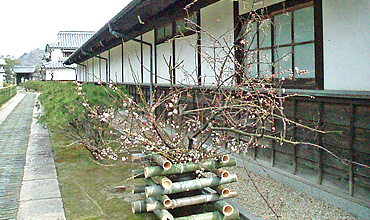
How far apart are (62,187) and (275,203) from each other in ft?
11.2

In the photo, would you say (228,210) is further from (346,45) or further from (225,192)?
(346,45)

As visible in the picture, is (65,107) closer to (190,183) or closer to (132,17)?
(132,17)

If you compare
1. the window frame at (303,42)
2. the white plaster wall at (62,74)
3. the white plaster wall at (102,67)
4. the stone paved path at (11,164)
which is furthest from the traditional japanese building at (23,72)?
the window frame at (303,42)

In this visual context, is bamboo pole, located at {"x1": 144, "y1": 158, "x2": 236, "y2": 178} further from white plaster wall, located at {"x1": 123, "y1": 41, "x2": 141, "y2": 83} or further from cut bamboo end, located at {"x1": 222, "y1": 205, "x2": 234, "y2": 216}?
white plaster wall, located at {"x1": 123, "y1": 41, "x2": 141, "y2": 83}

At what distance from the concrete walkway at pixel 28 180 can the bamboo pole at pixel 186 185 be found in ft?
4.82

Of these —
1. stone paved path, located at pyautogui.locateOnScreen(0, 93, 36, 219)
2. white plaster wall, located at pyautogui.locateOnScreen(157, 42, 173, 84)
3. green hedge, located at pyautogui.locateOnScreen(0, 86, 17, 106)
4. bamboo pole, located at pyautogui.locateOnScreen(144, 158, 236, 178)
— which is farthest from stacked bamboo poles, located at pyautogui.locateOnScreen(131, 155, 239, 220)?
green hedge, located at pyautogui.locateOnScreen(0, 86, 17, 106)

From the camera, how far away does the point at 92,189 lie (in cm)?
600

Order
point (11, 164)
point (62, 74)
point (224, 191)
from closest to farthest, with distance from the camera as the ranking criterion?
point (224, 191) → point (11, 164) → point (62, 74)

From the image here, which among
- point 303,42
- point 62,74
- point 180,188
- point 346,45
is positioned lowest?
point 180,188

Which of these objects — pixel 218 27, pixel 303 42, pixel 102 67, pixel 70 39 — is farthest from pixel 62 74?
pixel 303 42

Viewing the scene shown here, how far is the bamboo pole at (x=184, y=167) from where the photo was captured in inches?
162

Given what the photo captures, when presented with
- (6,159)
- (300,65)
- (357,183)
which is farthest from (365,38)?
(6,159)

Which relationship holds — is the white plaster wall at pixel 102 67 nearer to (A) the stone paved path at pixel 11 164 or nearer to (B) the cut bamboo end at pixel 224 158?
(A) the stone paved path at pixel 11 164

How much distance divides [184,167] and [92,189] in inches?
94.2
